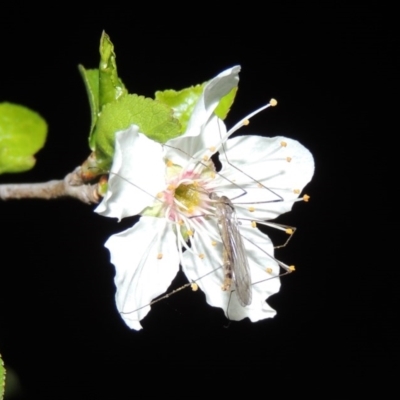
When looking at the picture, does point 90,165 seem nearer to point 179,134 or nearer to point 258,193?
point 179,134

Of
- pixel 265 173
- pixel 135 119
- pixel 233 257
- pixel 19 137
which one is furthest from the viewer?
pixel 19 137

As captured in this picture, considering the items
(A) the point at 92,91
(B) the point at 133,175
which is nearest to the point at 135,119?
(B) the point at 133,175

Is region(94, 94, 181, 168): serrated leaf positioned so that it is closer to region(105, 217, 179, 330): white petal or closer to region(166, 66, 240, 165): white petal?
region(166, 66, 240, 165): white petal

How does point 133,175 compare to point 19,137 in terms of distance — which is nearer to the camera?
point 133,175

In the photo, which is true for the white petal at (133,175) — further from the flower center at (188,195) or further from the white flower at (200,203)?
the flower center at (188,195)

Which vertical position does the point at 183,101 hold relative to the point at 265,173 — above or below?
above

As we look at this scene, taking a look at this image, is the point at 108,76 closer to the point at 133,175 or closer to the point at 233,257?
the point at 133,175

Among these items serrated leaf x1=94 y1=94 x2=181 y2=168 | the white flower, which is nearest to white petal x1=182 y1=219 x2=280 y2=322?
the white flower

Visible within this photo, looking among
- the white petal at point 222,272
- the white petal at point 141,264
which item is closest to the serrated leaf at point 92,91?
the white petal at point 141,264
